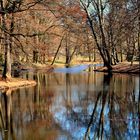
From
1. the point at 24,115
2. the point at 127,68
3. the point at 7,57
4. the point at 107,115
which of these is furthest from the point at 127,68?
the point at 24,115

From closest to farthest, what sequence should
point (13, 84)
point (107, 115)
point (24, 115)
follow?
point (107, 115)
point (24, 115)
point (13, 84)

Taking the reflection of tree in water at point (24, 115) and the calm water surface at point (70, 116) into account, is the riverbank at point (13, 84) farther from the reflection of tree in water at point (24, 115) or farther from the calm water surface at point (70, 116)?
the calm water surface at point (70, 116)

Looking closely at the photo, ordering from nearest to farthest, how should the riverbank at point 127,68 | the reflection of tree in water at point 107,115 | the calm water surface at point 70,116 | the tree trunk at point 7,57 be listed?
the calm water surface at point 70,116
the reflection of tree in water at point 107,115
the tree trunk at point 7,57
the riverbank at point 127,68

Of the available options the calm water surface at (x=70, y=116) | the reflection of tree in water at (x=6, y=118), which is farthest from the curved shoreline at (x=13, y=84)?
the reflection of tree in water at (x=6, y=118)

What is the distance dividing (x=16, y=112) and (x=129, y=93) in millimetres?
9127

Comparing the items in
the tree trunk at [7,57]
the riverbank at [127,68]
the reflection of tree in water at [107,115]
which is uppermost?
the tree trunk at [7,57]

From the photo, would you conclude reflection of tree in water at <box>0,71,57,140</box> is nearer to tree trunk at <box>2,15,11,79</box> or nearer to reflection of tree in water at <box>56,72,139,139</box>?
reflection of tree in water at <box>56,72,139,139</box>

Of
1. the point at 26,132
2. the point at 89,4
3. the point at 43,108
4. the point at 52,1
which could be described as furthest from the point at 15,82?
the point at 89,4

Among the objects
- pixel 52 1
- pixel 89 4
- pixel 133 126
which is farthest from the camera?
pixel 89 4

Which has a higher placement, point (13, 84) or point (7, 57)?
point (7, 57)

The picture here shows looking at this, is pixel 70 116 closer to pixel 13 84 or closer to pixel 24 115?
Answer: pixel 24 115

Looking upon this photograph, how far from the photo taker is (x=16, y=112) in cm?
1692

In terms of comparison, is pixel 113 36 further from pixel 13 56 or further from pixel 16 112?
pixel 16 112

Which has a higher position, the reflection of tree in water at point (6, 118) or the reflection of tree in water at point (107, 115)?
the reflection of tree in water at point (107, 115)
